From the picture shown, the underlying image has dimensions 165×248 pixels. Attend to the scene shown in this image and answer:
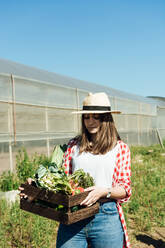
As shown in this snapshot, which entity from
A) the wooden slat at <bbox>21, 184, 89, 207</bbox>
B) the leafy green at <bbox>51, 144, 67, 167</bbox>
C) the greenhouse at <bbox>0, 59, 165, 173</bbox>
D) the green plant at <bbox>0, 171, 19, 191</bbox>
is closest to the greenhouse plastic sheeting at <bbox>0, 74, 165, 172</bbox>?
the greenhouse at <bbox>0, 59, 165, 173</bbox>

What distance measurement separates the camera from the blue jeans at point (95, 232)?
1671 mm

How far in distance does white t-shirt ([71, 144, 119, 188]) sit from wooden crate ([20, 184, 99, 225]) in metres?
0.19

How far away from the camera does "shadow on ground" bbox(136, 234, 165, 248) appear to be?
11.0 ft

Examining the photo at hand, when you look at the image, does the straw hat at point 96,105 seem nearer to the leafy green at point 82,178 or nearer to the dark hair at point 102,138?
the dark hair at point 102,138

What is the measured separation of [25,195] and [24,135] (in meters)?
5.20

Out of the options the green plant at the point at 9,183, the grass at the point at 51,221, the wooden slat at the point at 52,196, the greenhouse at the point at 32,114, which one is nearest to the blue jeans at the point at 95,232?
the wooden slat at the point at 52,196

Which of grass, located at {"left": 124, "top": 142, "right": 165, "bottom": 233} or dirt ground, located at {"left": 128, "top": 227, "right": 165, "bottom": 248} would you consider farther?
grass, located at {"left": 124, "top": 142, "right": 165, "bottom": 233}

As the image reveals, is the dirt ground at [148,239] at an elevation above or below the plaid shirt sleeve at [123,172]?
below

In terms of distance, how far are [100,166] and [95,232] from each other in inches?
14.7

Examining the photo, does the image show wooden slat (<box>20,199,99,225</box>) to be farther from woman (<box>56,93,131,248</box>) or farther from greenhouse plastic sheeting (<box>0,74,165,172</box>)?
greenhouse plastic sheeting (<box>0,74,165,172</box>)

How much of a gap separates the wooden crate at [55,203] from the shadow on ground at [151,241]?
2070 mm

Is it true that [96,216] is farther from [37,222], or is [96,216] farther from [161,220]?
[161,220]

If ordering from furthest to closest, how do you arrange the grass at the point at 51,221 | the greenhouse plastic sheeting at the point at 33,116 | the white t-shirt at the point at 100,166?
the greenhouse plastic sheeting at the point at 33,116, the grass at the point at 51,221, the white t-shirt at the point at 100,166

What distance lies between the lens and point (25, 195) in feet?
5.45
